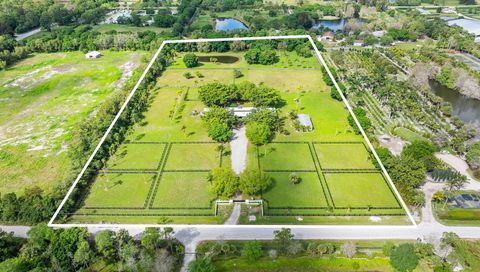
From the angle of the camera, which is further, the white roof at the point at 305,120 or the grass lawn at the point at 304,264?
the white roof at the point at 305,120

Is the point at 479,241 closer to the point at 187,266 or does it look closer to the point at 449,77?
the point at 187,266

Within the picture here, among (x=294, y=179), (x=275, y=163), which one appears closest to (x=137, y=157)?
(x=275, y=163)

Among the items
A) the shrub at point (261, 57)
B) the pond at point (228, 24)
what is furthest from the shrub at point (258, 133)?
the pond at point (228, 24)

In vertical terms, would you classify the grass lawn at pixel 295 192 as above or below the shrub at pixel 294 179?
below

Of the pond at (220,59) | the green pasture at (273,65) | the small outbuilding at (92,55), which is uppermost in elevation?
the small outbuilding at (92,55)

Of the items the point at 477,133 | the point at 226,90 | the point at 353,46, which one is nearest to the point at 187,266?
the point at 226,90

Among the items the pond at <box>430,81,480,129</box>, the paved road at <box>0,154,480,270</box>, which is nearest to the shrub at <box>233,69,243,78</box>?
the pond at <box>430,81,480,129</box>

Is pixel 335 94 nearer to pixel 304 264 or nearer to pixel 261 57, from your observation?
pixel 261 57

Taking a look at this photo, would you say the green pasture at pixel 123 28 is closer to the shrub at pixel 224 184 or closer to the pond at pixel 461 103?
the pond at pixel 461 103
